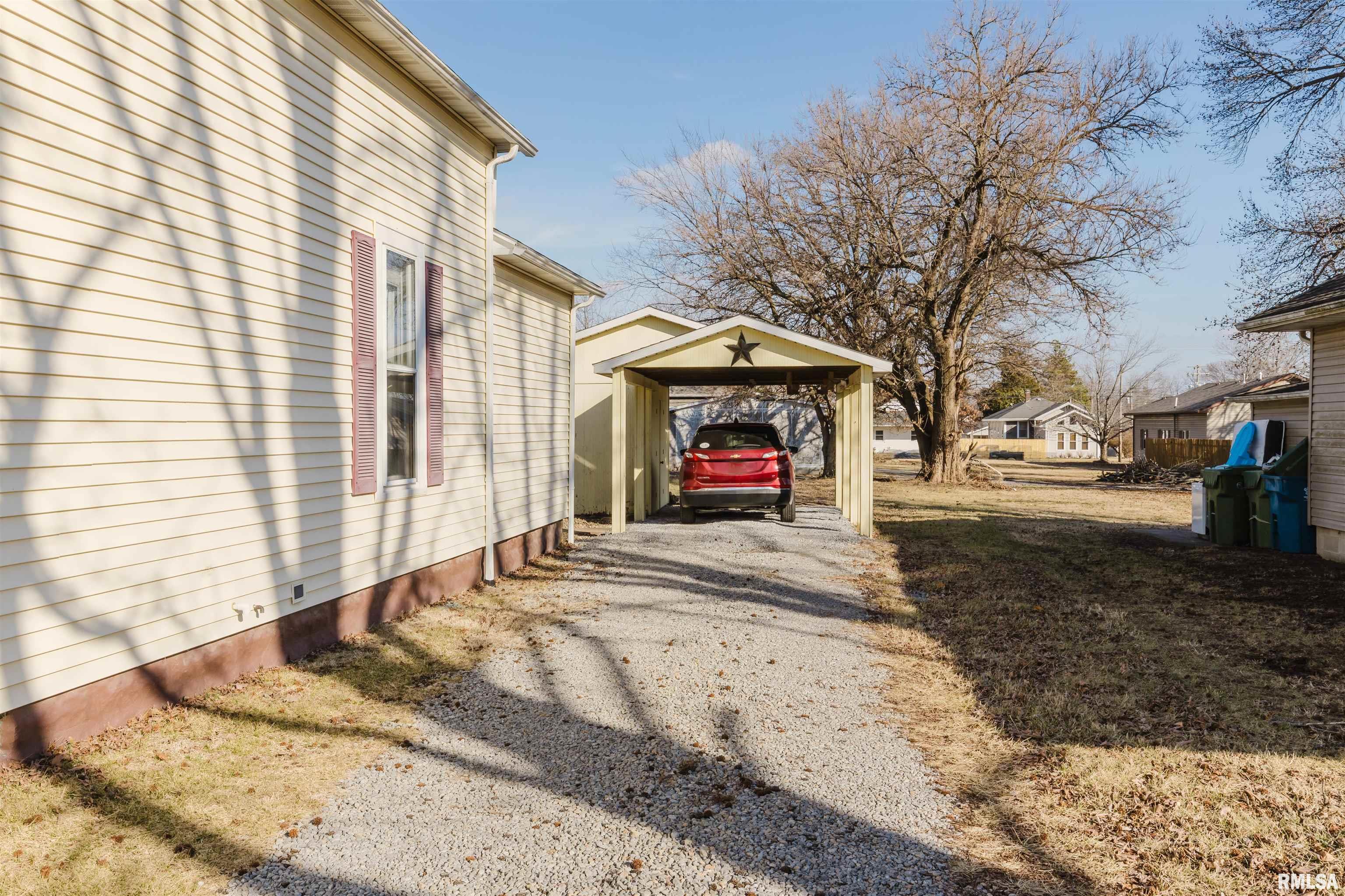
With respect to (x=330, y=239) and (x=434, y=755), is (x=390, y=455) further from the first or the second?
(x=434, y=755)

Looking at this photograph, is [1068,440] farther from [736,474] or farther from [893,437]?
[736,474]

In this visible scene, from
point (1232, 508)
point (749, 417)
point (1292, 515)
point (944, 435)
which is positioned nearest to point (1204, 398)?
point (944, 435)

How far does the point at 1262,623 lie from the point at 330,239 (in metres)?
8.63

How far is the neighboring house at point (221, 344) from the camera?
3.91 m

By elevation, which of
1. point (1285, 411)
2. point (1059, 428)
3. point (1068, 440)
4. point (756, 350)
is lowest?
point (1068, 440)

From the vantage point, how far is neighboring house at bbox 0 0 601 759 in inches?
154

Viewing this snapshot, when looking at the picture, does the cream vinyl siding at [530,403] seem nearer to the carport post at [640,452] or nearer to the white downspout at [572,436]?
the white downspout at [572,436]

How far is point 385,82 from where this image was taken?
7.22 m

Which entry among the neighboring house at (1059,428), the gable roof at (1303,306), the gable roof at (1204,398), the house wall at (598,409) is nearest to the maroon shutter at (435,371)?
the house wall at (598,409)

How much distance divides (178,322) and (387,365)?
236cm

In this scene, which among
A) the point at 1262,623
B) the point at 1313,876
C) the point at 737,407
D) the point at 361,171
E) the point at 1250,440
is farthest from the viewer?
the point at 737,407

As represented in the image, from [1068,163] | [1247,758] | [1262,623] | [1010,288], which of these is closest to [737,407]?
[1010,288]

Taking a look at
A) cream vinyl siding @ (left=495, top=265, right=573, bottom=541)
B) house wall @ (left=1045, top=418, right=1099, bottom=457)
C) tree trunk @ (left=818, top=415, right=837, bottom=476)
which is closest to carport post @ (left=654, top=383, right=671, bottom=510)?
cream vinyl siding @ (left=495, top=265, right=573, bottom=541)

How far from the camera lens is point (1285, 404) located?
27406 mm
